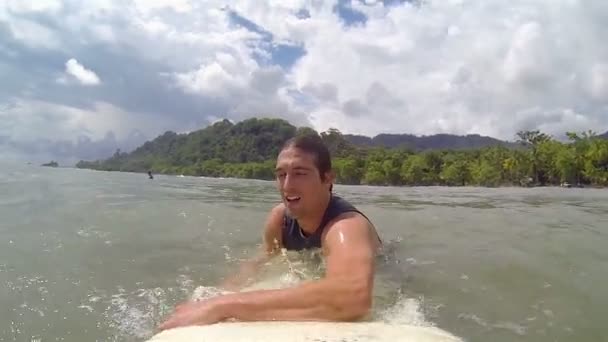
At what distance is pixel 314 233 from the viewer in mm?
3664

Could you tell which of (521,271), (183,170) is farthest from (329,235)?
(183,170)

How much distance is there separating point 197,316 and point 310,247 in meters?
1.74

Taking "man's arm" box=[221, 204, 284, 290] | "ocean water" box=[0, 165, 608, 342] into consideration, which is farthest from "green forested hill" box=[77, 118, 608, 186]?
"man's arm" box=[221, 204, 284, 290]

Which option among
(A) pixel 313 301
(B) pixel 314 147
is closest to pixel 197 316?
(A) pixel 313 301

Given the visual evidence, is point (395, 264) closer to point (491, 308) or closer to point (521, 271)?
point (521, 271)

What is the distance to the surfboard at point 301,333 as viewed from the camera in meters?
1.72

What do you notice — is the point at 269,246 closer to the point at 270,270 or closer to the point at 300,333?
the point at 270,270

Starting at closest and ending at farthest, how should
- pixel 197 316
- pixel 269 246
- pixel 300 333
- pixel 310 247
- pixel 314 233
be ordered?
pixel 300 333 < pixel 197 316 < pixel 314 233 < pixel 310 247 < pixel 269 246

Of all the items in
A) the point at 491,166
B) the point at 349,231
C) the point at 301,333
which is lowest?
the point at 301,333

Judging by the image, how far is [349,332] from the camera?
5.97 ft

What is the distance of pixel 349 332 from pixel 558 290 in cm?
291

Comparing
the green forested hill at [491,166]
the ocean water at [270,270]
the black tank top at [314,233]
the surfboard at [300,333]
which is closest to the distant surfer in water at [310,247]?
the black tank top at [314,233]

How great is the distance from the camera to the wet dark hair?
3.15 m

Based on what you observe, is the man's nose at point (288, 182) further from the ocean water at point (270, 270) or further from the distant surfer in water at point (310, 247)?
the ocean water at point (270, 270)
